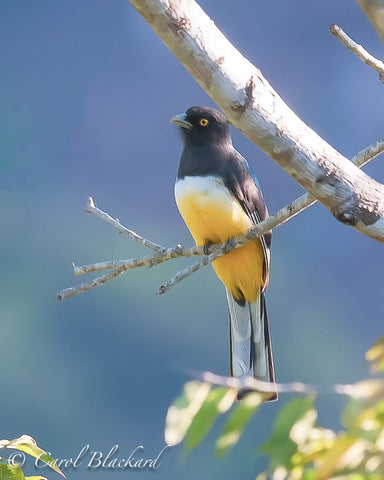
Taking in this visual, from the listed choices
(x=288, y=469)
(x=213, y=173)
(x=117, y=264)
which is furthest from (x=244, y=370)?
(x=288, y=469)

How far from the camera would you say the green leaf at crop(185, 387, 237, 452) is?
96 cm

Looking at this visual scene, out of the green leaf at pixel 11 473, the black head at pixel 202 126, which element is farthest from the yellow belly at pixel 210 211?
the green leaf at pixel 11 473

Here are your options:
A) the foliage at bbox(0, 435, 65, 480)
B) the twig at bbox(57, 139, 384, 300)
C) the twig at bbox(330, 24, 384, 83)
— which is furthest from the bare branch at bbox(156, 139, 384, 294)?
the foliage at bbox(0, 435, 65, 480)

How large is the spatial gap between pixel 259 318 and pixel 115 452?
76cm

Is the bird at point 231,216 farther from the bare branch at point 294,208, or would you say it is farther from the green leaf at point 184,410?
the green leaf at point 184,410

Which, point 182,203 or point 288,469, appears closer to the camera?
point 288,469

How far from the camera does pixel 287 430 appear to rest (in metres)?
1.00

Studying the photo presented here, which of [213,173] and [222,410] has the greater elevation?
[213,173]

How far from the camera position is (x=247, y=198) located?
2.83 meters

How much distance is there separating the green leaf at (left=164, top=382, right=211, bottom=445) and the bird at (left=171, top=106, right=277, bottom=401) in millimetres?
1700

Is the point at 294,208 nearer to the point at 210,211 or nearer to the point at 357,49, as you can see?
the point at 357,49

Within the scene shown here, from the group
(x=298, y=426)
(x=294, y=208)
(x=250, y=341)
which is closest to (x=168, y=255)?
(x=294, y=208)

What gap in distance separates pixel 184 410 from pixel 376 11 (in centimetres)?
56

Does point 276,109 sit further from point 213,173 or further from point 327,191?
point 213,173
